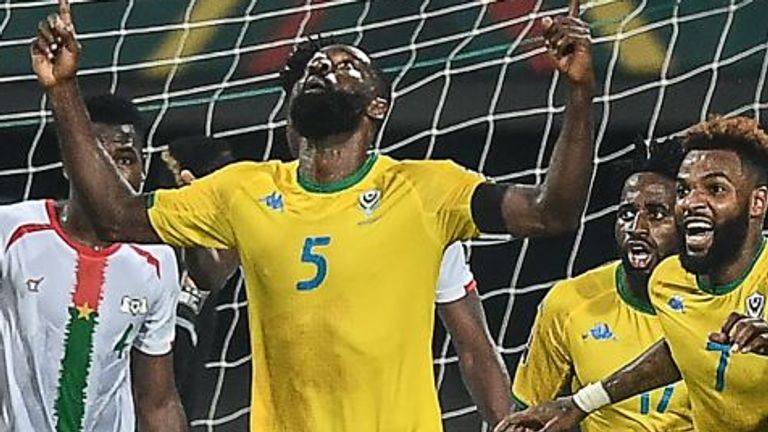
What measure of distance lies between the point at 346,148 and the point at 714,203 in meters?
0.53

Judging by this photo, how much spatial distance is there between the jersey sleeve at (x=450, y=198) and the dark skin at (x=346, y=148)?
24 mm

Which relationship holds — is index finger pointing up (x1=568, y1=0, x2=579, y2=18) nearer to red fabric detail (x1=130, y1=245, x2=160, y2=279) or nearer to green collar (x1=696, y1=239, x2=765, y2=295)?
green collar (x1=696, y1=239, x2=765, y2=295)

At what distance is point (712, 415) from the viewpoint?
278 centimetres

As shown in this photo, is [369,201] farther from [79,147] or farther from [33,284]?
[33,284]

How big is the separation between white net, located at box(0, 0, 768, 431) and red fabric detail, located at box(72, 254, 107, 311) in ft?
3.25

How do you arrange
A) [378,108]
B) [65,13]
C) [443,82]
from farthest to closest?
1. [443,82]
2. [378,108]
3. [65,13]

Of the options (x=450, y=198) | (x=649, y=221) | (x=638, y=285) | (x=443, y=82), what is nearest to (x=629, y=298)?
(x=638, y=285)

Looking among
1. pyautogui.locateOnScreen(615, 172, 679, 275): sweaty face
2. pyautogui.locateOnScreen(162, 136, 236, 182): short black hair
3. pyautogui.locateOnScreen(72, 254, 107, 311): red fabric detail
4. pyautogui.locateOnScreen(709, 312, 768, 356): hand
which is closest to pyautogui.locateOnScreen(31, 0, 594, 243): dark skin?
pyautogui.locateOnScreen(709, 312, 768, 356): hand

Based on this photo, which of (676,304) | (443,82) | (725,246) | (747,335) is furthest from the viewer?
(443,82)

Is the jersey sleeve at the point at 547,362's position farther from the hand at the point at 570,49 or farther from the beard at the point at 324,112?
the hand at the point at 570,49

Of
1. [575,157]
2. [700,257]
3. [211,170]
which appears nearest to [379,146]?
[211,170]

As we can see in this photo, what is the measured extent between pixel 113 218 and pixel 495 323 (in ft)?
6.04

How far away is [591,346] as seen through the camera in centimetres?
311

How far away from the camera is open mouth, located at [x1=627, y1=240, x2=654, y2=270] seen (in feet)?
10.1
